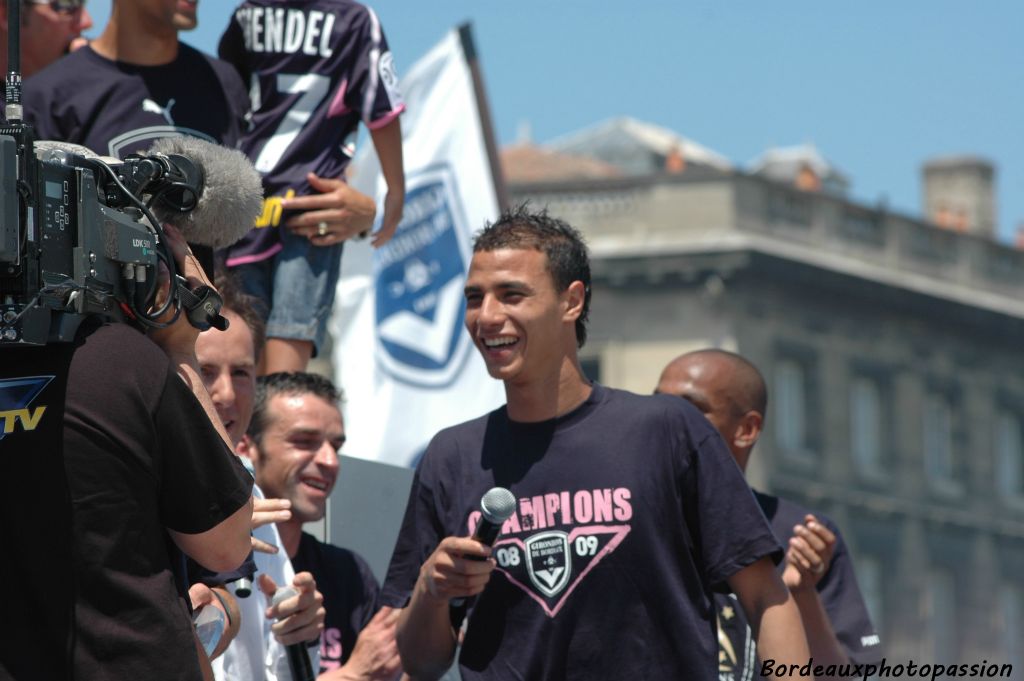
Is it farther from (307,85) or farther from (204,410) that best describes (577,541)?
(307,85)

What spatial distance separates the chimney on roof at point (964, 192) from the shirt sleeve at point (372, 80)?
50.7 metres

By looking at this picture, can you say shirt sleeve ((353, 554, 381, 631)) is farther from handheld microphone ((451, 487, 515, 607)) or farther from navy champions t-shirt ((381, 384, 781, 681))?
handheld microphone ((451, 487, 515, 607))

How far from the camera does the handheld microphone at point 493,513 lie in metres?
5.21

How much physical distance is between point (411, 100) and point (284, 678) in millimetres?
8162

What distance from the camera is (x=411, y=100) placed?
552 inches

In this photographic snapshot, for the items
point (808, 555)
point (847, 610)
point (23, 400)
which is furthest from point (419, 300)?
point (23, 400)

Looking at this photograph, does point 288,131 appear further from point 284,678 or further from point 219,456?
point 219,456

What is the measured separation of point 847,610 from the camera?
6910 mm

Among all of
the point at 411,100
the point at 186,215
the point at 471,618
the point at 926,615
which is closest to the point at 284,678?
the point at 471,618

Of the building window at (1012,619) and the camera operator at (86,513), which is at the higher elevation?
the camera operator at (86,513)

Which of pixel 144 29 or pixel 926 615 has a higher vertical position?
pixel 144 29

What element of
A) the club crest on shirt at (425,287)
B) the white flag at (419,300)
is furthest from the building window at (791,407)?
the club crest on shirt at (425,287)

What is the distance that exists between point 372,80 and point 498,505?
95.4 inches

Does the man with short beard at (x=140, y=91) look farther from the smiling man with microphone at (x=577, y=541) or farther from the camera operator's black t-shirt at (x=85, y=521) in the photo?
the camera operator's black t-shirt at (x=85, y=521)
